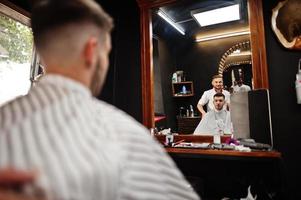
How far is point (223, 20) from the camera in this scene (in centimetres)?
239

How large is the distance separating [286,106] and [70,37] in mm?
1991

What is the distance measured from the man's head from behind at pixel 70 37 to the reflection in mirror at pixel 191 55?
6.04 feet

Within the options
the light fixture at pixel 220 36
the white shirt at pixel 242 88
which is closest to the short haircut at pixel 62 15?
the white shirt at pixel 242 88

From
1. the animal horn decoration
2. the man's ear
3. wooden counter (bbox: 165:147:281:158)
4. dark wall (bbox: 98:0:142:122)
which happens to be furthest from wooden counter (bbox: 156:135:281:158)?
the man's ear

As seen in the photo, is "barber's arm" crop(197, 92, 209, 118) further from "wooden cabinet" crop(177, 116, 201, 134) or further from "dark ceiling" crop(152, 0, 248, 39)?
"dark ceiling" crop(152, 0, 248, 39)

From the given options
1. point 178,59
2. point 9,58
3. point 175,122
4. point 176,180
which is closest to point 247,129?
point 175,122

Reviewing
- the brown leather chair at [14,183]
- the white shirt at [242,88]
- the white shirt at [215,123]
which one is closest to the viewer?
the brown leather chair at [14,183]

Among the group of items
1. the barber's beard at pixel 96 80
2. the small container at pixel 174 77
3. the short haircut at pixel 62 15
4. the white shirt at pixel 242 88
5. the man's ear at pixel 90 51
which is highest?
the small container at pixel 174 77

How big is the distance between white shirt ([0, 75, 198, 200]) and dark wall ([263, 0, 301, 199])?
1.72m

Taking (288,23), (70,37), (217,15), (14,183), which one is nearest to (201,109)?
(217,15)

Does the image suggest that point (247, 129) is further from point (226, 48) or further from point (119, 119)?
point (119, 119)

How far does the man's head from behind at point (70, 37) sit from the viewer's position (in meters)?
0.66

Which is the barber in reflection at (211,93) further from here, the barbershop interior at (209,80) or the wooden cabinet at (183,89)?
the wooden cabinet at (183,89)

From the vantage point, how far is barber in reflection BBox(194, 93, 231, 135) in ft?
7.35
